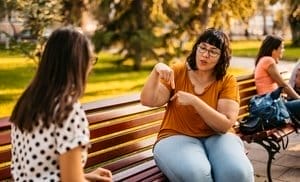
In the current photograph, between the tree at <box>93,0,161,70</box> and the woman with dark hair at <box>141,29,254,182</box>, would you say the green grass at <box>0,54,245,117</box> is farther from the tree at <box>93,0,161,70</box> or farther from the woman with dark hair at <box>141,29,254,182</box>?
the woman with dark hair at <box>141,29,254,182</box>

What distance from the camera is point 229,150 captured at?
3381 mm

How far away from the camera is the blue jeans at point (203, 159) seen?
3201 millimetres

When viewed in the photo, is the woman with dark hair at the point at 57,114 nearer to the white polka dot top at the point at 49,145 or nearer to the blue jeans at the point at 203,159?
the white polka dot top at the point at 49,145

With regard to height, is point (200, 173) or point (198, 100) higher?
point (198, 100)

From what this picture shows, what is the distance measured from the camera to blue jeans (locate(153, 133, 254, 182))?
3.20 m

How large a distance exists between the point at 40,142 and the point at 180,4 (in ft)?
54.9

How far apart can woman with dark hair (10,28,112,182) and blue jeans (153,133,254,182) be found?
1.11 meters

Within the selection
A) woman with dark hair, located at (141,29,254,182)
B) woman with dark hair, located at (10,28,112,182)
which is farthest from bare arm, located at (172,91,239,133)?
woman with dark hair, located at (10,28,112,182)

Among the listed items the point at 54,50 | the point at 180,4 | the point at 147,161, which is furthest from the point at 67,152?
the point at 180,4

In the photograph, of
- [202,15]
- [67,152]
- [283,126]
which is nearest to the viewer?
[67,152]

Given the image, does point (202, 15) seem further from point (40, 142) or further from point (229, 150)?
point (40, 142)

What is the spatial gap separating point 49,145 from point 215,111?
1536 millimetres

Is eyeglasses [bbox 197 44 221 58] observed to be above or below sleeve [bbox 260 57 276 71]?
above

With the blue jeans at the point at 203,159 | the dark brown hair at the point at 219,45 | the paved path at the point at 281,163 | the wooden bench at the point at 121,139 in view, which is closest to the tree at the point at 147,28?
the paved path at the point at 281,163
